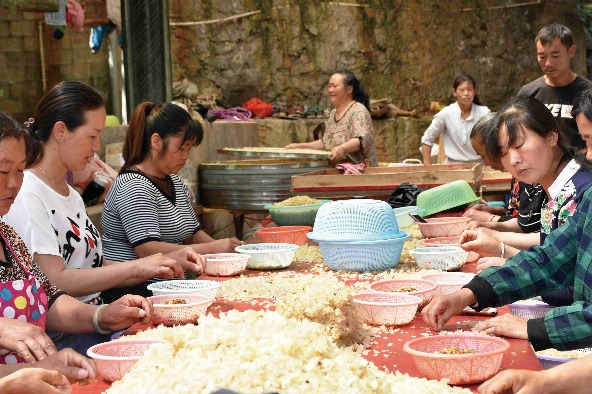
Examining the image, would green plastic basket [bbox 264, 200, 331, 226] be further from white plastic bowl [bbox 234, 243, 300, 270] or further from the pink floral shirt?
the pink floral shirt

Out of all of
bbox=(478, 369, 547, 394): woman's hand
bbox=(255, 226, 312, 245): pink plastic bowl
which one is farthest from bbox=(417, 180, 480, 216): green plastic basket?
bbox=(478, 369, 547, 394): woman's hand

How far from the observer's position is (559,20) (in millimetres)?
15625

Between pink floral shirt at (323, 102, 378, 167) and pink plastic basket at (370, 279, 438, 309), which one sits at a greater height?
pink floral shirt at (323, 102, 378, 167)

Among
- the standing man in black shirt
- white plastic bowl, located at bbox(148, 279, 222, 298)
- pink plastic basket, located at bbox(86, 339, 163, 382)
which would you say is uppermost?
the standing man in black shirt

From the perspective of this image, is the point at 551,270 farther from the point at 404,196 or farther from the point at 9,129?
the point at 404,196

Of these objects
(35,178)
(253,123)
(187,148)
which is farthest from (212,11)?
(35,178)

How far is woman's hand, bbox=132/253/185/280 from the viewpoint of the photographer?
3.17m

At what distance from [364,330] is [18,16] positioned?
1385 cm

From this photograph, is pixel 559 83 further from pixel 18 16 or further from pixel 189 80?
pixel 18 16

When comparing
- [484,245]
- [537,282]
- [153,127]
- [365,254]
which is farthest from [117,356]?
[153,127]

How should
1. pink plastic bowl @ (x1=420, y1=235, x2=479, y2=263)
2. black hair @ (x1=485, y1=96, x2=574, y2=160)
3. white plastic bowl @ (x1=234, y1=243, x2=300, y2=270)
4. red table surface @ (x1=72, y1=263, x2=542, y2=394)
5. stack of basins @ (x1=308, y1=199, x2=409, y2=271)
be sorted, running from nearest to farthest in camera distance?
1. red table surface @ (x1=72, y1=263, x2=542, y2=394)
2. black hair @ (x1=485, y1=96, x2=574, y2=160)
3. stack of basins @ (x1=308, y1=199, x2=409, y2=271)
4. white plastic bowl @ (x1=234, y1=243, x2=300, y2=270)
5. pink plastic bowl @ (x1=420, y1=235, x2=479, y2=263)

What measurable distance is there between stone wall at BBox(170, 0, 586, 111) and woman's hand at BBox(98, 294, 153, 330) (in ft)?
36.9

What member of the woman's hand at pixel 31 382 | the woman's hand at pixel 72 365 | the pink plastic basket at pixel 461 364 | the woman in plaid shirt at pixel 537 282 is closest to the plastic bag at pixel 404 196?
the woman in plaid shirt at pixel 537 282

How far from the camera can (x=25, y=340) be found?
2318 millimetres
